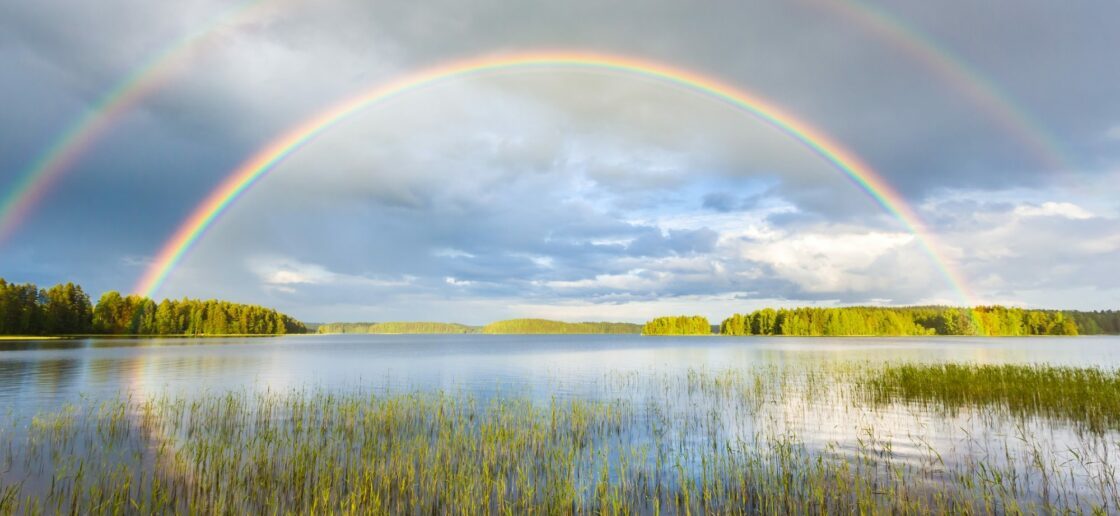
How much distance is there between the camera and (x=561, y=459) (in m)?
14.7

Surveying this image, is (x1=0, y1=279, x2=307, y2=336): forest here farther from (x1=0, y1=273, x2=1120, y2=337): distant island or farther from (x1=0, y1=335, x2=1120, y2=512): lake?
(x1=0, y1=335, x2=1120, y2=512): lake

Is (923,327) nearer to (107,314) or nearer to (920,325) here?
(920,325)

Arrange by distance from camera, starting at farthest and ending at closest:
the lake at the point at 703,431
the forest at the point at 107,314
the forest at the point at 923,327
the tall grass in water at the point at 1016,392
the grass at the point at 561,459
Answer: the forest at the point at 923,327 → the forest at the point at 107,314 → the tall grass in water at the point at 1016,392 → the lake at the point at 703,431 → the grass at the point at 561,459

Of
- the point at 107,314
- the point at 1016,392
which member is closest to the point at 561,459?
the point at 1016,392

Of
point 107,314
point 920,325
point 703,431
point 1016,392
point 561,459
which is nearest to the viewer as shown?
point 561,459

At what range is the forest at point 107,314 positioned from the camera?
107 metres

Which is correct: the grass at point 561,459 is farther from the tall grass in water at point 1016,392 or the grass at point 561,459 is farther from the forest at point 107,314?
the forest at point 107,314

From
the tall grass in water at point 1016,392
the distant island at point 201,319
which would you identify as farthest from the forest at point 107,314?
the tall grass in water at point 1016,392

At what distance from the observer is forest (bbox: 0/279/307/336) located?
350 ft

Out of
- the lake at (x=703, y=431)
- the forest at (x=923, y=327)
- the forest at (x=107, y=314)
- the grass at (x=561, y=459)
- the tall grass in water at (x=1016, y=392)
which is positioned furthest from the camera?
the forest at (x=923, y=327)

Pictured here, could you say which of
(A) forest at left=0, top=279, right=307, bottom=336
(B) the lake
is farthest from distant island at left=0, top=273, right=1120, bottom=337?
(B) the lake

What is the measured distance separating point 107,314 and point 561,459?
16111cm

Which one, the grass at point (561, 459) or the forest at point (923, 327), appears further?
the forest at point (923, 327)

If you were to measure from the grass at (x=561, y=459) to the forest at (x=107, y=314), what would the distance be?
395ft
